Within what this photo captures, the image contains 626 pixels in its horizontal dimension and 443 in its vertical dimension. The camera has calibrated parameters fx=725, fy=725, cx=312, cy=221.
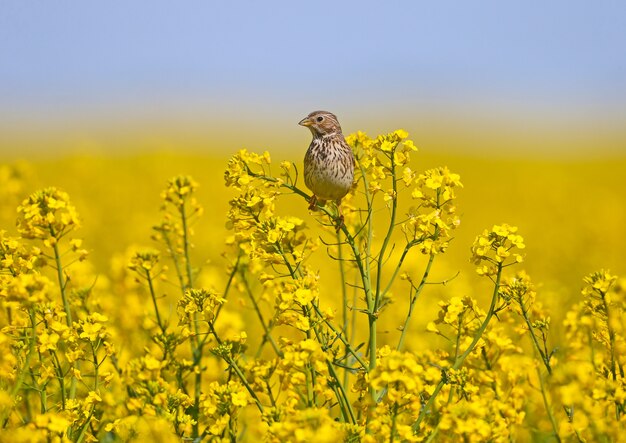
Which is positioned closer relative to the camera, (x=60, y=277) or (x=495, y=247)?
(x=495, y=247)

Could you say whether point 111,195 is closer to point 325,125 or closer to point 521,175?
point 325,125

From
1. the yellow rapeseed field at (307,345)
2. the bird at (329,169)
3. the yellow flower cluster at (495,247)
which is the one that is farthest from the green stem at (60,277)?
the yellow flower cluster at (495,247)

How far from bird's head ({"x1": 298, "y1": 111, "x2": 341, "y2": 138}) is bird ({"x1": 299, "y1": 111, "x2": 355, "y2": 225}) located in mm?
101

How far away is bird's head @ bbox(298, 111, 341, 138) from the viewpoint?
5035 mm

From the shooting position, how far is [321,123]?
199 inches

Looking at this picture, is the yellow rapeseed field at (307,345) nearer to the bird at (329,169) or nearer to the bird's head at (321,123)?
the bird at (329,169)

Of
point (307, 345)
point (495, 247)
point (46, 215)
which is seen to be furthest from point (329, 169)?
point (46, 215)

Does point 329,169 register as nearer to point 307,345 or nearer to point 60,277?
point 307,345

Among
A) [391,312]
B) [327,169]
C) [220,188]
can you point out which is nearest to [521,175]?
[220,188]

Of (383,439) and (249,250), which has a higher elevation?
(249,250)

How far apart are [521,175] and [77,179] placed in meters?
16.7

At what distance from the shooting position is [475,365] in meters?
3.95

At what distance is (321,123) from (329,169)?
29.0 inches

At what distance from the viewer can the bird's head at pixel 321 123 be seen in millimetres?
5035
